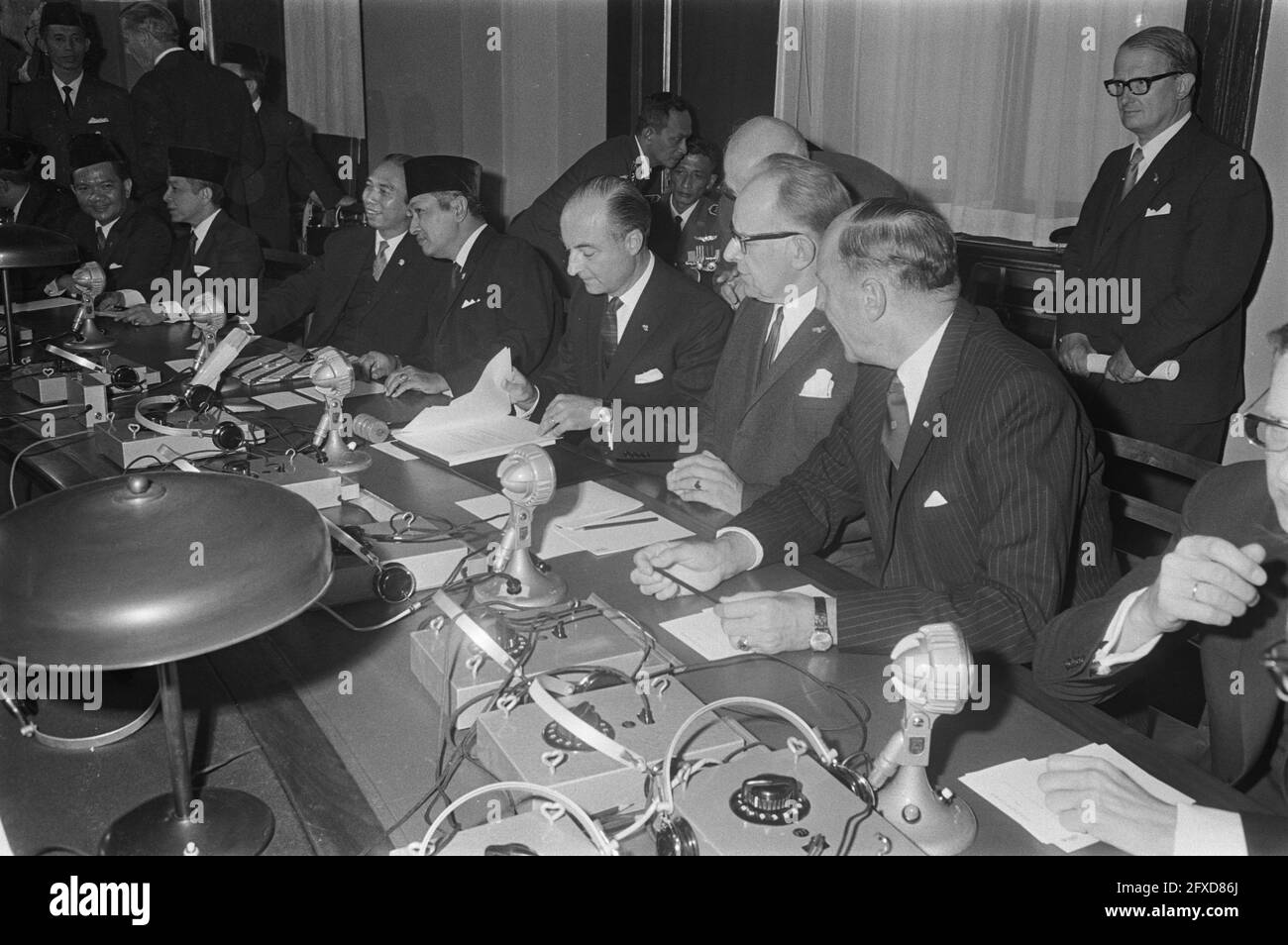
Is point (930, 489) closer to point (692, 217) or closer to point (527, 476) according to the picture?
point (527, 476)

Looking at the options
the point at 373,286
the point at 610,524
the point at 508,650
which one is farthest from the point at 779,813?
the point at 373,286

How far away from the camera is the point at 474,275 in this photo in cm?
389

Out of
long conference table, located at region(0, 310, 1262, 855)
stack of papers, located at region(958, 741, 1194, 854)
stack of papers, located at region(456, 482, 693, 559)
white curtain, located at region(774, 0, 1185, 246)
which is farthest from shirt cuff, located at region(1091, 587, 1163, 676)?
white curtain, located at region(774, 0, 1185, 246)

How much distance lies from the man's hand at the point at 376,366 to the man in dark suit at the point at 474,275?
0.28 m

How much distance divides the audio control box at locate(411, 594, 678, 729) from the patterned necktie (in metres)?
2.91

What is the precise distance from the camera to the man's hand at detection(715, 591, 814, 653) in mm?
1580

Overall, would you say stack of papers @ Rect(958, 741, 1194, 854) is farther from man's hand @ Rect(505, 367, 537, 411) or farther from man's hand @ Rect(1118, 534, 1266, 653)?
man's hand @ Rect(505, 367, 537, 411)

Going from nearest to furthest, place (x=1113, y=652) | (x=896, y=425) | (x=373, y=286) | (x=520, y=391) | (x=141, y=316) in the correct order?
(x=1113, y=652), (x=896, y=425), (x=520, y=391), (x=141, y=316), (x=373, y=286)

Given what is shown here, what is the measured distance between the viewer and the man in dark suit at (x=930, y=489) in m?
1.70

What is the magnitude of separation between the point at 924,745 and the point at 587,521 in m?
1.06

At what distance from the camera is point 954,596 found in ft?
5.79
